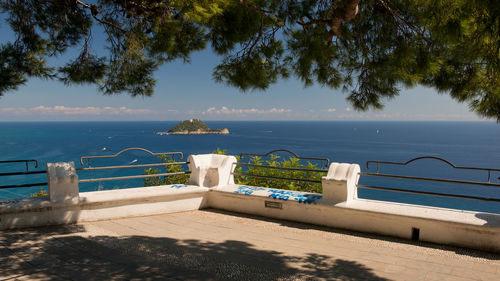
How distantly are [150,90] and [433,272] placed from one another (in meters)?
5.14

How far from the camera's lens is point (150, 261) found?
3961 millimetres

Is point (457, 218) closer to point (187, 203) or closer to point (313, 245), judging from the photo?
point (313, 245)

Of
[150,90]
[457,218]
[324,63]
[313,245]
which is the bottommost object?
[313,245]

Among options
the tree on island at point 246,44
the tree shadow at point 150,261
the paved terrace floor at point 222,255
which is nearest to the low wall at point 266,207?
the paved terrace floor at point 222,255

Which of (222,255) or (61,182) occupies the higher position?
(61,182)

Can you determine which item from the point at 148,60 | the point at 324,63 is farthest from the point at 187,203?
the point at 324,63

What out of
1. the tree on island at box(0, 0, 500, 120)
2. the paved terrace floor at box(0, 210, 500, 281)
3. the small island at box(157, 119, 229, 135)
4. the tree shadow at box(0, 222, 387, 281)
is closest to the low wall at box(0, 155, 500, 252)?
the paved terrace floor at box(0, 210, 500, 281)

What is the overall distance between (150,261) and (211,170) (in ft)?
10.2

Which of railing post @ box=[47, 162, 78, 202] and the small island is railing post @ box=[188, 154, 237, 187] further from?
the small island

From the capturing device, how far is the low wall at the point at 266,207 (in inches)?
183

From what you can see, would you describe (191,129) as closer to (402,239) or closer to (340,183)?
(340,183)

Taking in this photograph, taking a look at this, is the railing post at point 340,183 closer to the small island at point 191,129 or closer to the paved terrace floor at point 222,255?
the paved terrace floor at point 222,255

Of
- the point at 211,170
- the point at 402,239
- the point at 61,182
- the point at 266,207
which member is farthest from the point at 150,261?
the point at 402,239

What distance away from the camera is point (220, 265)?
392cm
